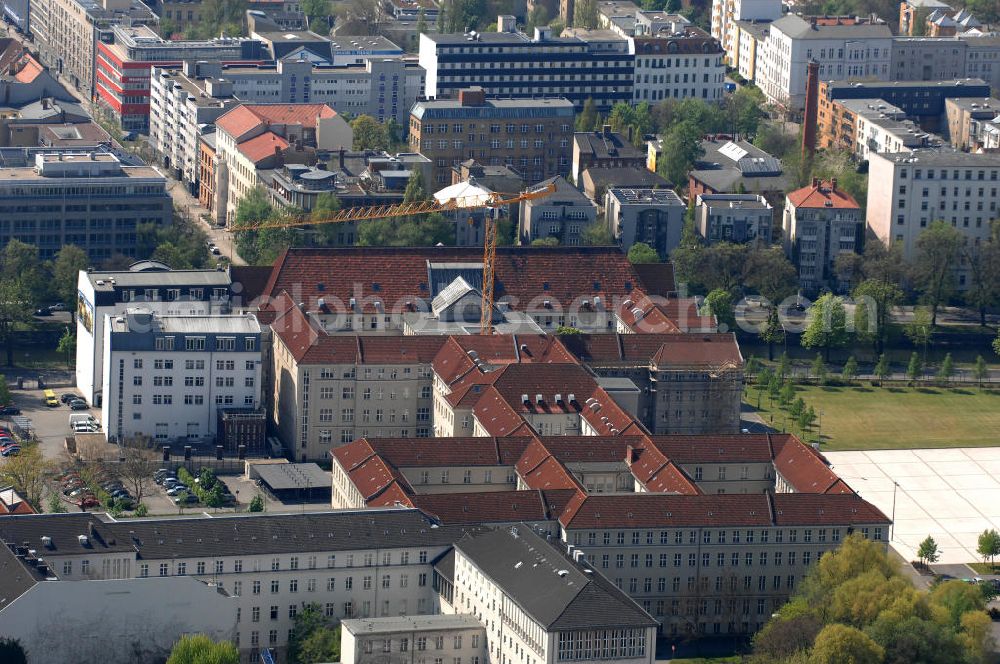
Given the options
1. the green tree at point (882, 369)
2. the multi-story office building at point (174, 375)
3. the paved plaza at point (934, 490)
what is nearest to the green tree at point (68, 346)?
the multi-story office building at point (174, 375)

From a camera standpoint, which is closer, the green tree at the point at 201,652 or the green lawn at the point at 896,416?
the green tree at the point at 201,652

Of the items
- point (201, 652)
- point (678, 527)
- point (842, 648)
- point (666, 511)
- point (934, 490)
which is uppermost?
point (666, 511)

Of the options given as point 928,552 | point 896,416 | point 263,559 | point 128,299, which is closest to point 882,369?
point 896,416

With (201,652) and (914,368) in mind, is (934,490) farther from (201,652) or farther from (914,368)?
(201,652)

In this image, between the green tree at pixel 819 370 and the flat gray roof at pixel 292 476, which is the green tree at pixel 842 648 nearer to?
the flat gray roof at pixel 292 476

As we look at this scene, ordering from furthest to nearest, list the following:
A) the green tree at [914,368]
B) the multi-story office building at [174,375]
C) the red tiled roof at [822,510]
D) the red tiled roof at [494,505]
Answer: the green tree at [914,368]
the multi-story office building at [174,375]
the red tiled roof at [822,510]
the red tiled roof at [494,505]

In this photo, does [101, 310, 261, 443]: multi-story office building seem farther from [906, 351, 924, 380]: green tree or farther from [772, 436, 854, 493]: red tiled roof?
[906, 351, 924, 380]: green tree
